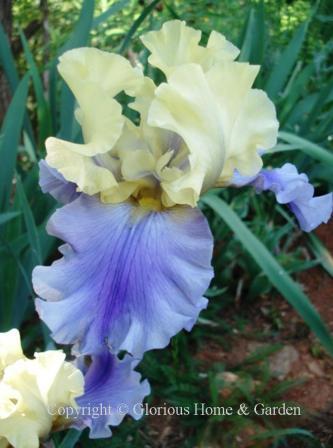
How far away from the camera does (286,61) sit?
224 cm

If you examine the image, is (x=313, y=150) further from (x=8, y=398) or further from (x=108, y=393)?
(x=8, y=398)

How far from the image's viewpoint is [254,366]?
6.69 ft

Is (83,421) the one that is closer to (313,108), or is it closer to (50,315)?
(50,315)

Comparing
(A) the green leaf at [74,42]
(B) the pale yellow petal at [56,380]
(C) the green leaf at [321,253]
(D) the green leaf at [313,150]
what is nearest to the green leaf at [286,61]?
(D) the green leaf at [313,150]

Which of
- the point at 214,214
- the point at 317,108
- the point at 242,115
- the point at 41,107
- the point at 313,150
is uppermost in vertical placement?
the point at 242,115

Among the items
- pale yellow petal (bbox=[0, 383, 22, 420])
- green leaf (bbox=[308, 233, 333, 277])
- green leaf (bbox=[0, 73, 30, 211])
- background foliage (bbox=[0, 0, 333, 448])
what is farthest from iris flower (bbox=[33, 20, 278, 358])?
green leaf (bbox=[308, 233, 333, 277])

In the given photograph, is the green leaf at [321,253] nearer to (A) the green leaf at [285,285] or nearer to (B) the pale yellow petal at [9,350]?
(A) the green leaf at [285,285]

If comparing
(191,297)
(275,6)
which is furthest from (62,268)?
(275,6)

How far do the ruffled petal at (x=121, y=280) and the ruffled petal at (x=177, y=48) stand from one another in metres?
0.26

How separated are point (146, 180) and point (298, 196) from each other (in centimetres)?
29

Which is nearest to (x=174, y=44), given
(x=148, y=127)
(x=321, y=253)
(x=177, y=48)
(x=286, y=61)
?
(x=177, y=48)

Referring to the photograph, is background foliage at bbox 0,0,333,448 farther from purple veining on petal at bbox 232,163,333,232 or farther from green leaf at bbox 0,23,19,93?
purple veining on petal at bbox 232,163,333,232

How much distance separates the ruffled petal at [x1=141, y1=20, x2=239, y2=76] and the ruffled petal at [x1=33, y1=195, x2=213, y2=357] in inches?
10.2

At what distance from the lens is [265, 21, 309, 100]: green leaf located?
2236mm
